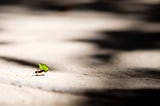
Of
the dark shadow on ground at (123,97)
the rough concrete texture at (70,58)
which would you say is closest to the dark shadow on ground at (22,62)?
the rough concrete texture at (70,58)

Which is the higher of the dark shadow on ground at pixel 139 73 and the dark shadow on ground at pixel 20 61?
the dark shadow on ground at pixel 20 61

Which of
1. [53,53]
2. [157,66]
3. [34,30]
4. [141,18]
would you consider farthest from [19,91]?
[141,18]

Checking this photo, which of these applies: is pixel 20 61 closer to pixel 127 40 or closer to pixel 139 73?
pixel 139 73

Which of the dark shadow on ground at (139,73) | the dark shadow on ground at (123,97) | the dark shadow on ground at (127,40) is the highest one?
the dark shadow on ground at (127,40)

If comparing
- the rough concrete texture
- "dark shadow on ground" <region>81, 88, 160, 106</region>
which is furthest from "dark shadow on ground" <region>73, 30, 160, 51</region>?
"dark shadow on ground" <region>81, 88, 160, 106</region>

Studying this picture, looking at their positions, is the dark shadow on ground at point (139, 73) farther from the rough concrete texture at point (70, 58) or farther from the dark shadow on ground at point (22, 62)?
the dark shadow on ground at point (22, 62)

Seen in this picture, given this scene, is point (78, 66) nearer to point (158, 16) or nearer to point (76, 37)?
point (76, 37)

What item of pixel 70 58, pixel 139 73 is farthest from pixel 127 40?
pixel 139 73

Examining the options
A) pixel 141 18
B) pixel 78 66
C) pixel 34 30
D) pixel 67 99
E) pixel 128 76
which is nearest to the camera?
pixel 67 99
